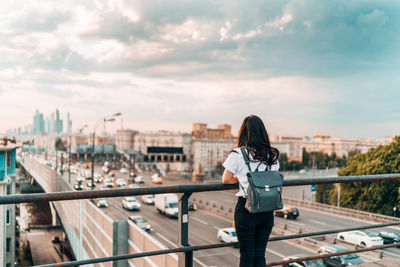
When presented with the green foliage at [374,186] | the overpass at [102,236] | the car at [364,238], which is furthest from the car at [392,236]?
the green foliage at [374,186]

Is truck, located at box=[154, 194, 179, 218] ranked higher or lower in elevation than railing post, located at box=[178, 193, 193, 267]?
lower

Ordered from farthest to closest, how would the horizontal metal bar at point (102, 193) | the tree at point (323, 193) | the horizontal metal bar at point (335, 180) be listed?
1. the tree at point (323, 193)
2. the horizontal metal bar at point (335, 180)
3. the horizontal metal bar at point (102, 193)

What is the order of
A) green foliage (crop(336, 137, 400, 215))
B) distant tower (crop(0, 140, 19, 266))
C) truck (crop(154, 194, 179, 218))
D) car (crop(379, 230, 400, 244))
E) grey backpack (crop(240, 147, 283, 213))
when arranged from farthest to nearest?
truck (crop(154, 194, 179, 218)), green foliage (crop(336, 137, 400, 215)), distant tower (crop(0, 140, 19, 266)), car (crop(379, 230, 400, 244)), grey backpack (crop(240, 147, 283, 213))

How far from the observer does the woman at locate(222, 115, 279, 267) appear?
8.06 feet

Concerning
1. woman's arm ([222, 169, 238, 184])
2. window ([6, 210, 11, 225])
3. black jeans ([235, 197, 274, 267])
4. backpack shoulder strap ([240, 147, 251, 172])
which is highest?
backpack shoulder strap ([240, 147, 251, 172])

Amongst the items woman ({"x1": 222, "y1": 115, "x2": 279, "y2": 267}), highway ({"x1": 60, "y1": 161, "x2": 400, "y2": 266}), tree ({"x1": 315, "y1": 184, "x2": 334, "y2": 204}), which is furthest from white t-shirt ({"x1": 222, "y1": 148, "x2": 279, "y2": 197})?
tree ({"x1": 315, "y1": 184, "x2": 334, "y2": 204})

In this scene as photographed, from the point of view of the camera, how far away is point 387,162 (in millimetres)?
32250

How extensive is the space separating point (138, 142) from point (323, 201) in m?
132

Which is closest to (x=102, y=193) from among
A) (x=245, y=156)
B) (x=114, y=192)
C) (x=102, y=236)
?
(x=114, y=192)

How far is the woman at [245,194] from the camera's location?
2457 mm

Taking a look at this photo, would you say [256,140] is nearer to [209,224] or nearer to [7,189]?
[7,189]

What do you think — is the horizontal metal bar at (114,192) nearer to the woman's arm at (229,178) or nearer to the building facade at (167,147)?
the woman's arm at (229,178)

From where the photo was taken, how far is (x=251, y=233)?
2.47m

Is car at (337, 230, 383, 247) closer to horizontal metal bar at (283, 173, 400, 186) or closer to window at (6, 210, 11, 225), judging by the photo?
horizontal metal bar at (283, 173, 400, 186)
